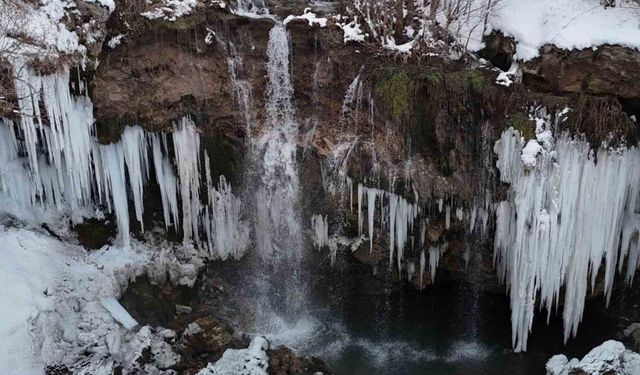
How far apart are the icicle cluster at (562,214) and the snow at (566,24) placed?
141 centimetres

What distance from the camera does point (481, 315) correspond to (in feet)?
40.1

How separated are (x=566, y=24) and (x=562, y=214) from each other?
280cm

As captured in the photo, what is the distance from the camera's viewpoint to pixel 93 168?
11.3 m

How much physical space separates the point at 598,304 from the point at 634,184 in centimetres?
287

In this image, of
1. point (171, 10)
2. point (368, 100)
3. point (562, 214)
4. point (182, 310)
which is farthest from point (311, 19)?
point (182, 310)

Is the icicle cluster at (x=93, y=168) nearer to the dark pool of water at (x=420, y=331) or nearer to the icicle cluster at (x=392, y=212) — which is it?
the dark pool of water at (x=420, y=331)

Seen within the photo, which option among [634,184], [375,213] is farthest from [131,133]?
[634,184]

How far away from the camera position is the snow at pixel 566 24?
9617 millimetres

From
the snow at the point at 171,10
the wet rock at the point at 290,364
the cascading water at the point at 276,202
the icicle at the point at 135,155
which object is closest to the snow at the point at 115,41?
the snow at the point at 171,10

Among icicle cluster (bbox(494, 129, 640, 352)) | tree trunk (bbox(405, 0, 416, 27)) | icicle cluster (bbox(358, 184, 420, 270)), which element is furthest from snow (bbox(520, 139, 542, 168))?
tree trunk (bbox(405, 0, 416, 27))

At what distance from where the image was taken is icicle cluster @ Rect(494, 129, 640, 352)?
960 cm

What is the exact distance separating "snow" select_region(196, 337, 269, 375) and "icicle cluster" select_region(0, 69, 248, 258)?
8.27 ft

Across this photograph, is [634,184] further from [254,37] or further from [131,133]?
[131,133]

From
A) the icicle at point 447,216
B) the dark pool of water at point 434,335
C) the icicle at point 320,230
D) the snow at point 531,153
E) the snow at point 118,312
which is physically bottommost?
the dark pool of water at point 434,335
